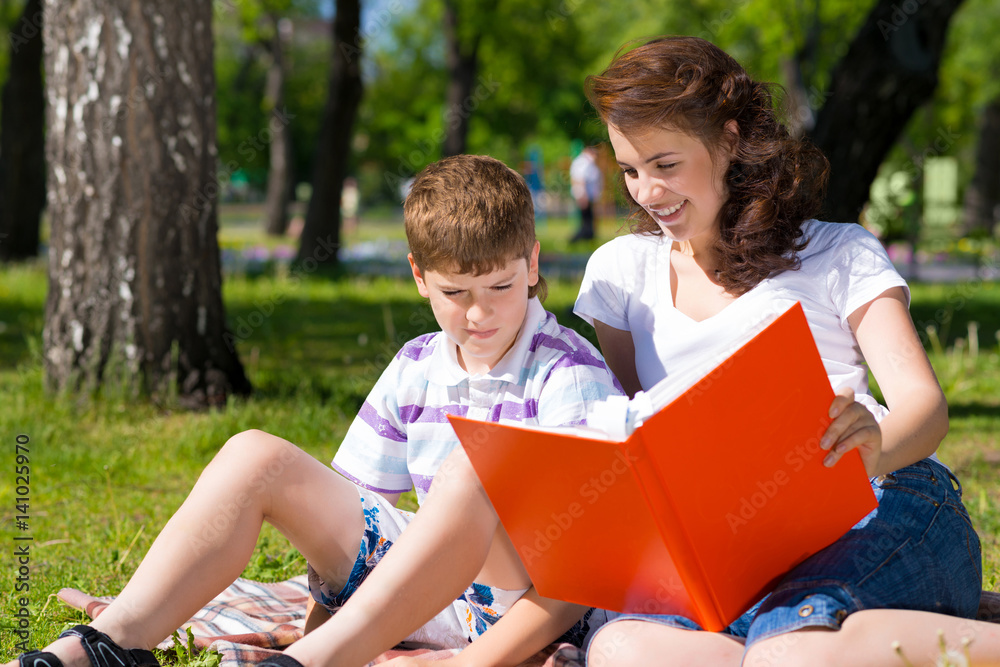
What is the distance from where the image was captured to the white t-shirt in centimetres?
202

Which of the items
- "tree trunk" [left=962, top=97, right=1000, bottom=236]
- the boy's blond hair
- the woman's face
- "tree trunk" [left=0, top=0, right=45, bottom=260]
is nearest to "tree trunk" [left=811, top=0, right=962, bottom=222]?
the woman's face

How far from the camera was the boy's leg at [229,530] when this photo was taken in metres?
1.84

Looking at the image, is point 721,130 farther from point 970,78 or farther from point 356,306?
point 970,78

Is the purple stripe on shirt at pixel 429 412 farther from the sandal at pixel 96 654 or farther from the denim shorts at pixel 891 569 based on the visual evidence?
the sandal at pixel 96 654

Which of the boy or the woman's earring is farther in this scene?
the woman's earring

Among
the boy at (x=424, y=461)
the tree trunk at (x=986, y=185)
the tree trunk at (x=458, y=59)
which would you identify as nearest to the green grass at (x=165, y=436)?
the boy at (x=424, y=461)

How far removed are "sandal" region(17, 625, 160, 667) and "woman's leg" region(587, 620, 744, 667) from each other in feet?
2.81

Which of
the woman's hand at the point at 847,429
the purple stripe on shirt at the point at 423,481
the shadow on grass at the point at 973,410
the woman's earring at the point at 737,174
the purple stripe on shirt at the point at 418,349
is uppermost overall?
the woman's earring at the point at 737,174

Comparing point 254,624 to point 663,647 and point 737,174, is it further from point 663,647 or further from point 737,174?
point 737,174

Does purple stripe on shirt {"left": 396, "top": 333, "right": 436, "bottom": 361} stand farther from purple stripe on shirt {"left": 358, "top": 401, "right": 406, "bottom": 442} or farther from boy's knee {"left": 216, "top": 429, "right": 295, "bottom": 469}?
boy's knee {"left": 216, "top": 429, "right": 295, "bottom": 469}

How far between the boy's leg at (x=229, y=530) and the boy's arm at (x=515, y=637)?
30cm

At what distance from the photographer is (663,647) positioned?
1783 mm

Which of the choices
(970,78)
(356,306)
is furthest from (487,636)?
(970,78)

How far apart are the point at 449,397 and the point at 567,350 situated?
0.87ft
